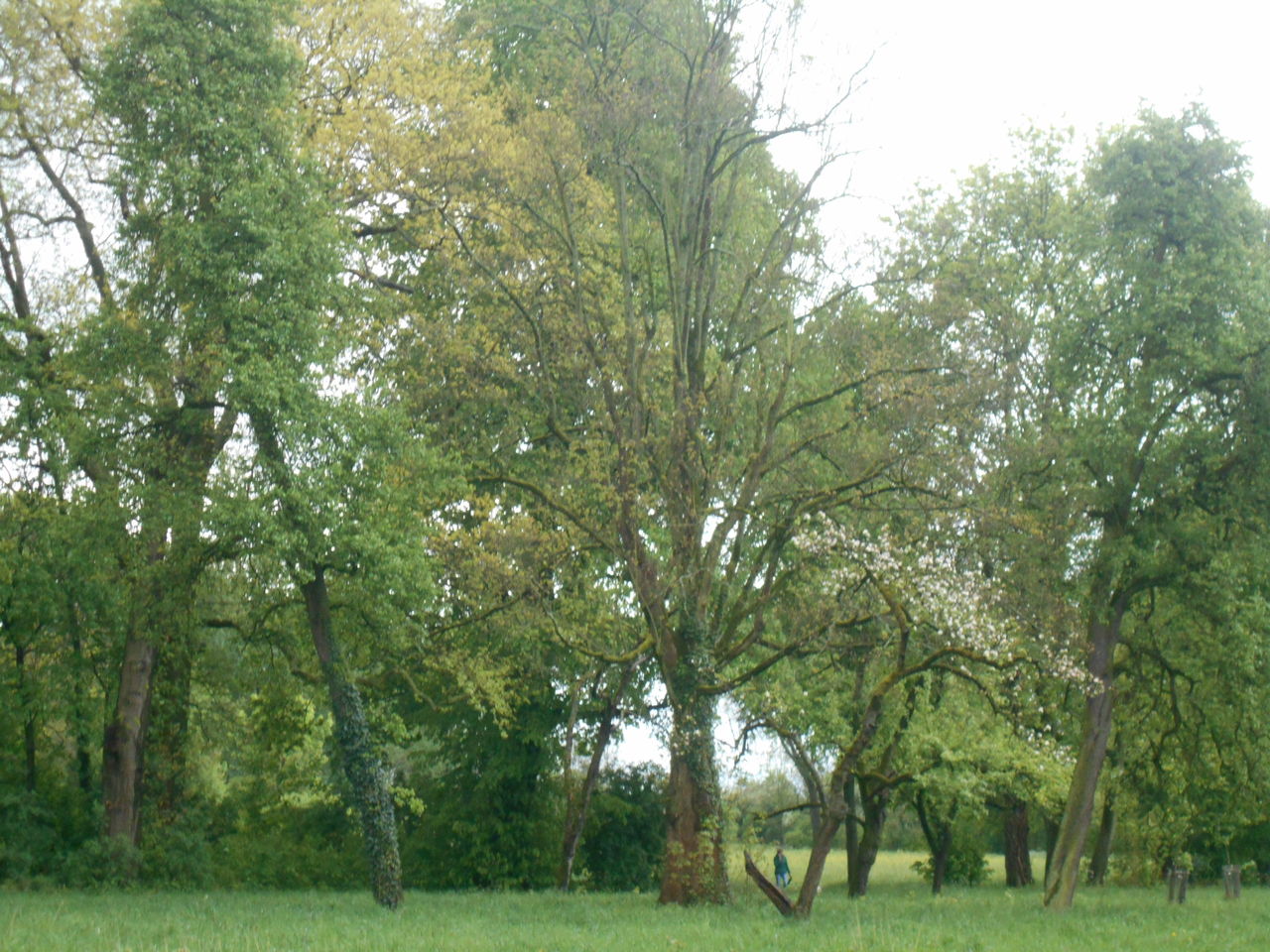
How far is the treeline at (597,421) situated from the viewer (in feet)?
60.4

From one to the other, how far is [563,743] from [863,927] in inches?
604

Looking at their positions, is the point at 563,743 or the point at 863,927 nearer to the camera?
the point at 863,927

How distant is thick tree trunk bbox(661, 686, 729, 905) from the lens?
18.6 meters

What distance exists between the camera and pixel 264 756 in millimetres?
29719

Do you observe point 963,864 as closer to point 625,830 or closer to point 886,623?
point 625,830

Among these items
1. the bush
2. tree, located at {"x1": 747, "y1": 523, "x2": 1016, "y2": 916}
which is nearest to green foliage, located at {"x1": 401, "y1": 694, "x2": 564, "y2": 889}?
tree, located at {"x1": 747, "y1": 523, "x2": 1016, "y2": 916}

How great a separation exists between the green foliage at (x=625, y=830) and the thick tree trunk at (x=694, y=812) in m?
12.7

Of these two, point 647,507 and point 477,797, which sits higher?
point 647,507

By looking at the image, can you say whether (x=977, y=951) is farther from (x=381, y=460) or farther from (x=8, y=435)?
(x=8, y=435)

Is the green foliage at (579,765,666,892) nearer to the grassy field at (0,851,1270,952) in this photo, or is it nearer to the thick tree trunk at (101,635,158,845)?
the grassy field at (0,851,1270,952)

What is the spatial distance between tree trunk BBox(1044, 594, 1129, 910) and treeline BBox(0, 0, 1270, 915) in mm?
70

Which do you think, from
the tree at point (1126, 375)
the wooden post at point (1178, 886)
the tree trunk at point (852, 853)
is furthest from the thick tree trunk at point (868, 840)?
the tree at point (1126, 375)

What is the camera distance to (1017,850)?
34.2m

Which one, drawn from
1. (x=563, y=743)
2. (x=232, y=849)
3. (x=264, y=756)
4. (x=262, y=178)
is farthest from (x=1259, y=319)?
(x=232, y=849)
